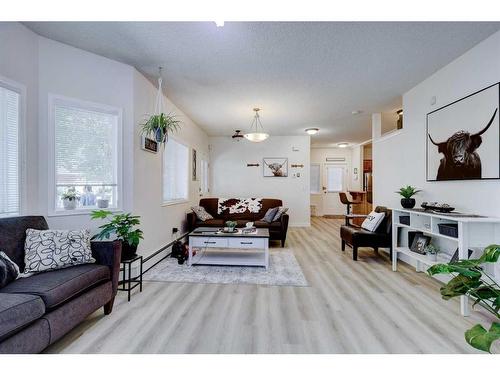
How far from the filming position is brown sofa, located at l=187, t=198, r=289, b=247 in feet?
16.4

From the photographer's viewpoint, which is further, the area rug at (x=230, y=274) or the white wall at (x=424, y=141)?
the area rug at (x=230, y=274)

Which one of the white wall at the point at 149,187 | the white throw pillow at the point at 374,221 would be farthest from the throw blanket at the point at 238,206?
the white throw pillow at the point at 374,221

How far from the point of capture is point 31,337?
152 centimetres

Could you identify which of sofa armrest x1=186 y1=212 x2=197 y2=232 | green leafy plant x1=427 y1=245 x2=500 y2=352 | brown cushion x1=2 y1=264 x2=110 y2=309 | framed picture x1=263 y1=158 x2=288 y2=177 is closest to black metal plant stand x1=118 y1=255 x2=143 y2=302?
brown cushion x1=2 y1=264 x2=110 y2=309

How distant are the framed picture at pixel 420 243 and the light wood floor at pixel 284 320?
369mm

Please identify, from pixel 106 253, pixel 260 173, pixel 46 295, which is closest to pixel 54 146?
pixel 106 253

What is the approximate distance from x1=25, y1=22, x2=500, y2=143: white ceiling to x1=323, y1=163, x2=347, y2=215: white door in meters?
5.23

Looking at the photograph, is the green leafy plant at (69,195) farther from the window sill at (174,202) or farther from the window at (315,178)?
the window at (315,178)

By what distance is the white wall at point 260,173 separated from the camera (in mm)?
7379

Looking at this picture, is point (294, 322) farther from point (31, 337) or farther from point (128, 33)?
point (128, 33)

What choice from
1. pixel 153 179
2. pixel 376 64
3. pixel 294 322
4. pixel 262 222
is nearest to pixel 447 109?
pixel 376 64

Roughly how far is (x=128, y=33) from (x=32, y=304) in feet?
8.02

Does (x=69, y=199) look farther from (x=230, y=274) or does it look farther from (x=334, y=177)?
(x=334, y=177)

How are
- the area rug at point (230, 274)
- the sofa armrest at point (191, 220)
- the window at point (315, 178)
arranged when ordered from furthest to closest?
the window at point (315, 178) → the sofa armrest at point (191, 220) → the area rug at point (230, 274)
